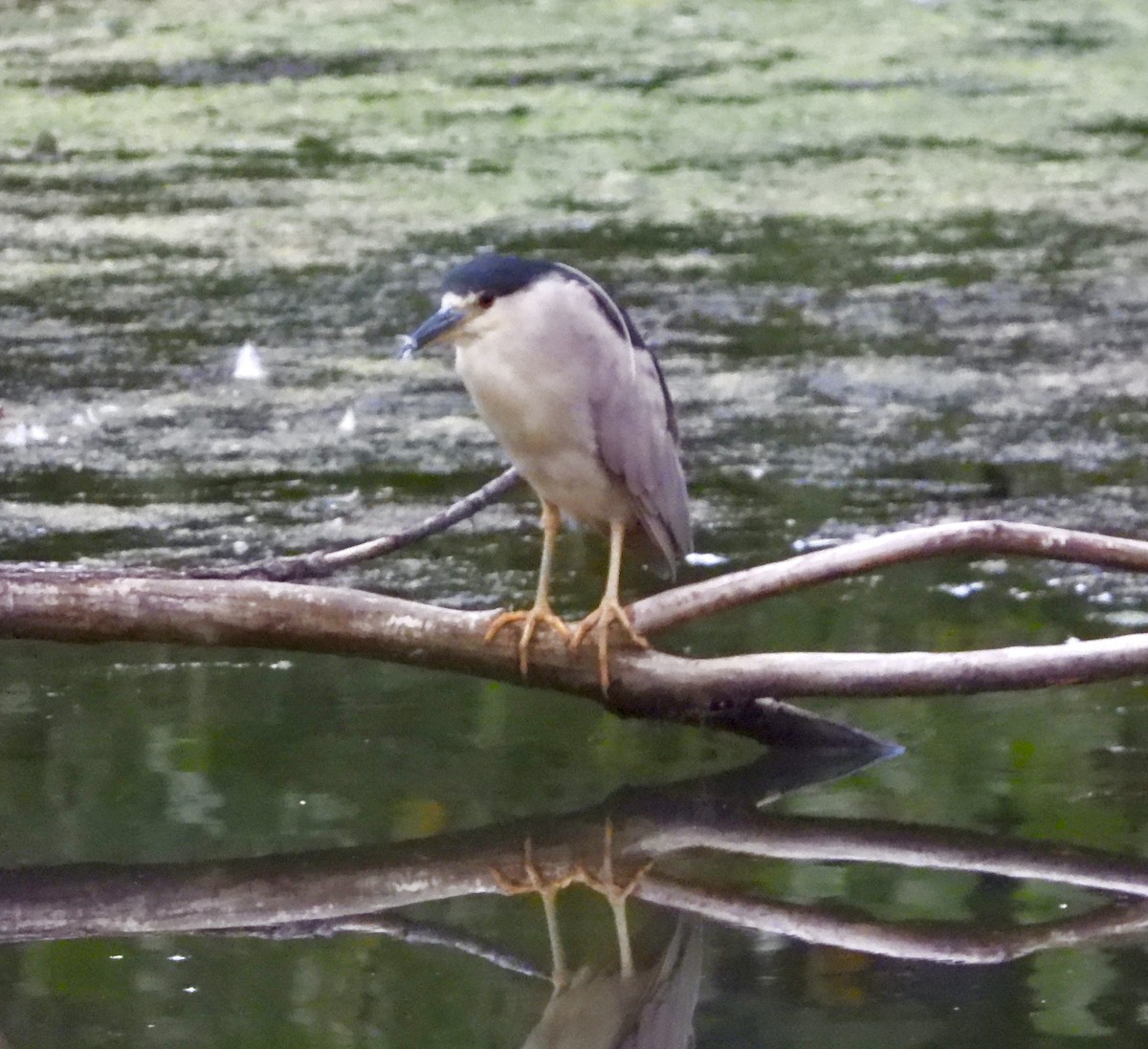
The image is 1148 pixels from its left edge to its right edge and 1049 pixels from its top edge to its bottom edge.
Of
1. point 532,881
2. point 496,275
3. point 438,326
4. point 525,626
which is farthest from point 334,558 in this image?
point 532,881

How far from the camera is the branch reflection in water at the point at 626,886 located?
3438mm

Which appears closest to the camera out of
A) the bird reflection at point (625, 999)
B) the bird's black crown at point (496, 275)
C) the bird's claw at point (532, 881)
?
the bird reflection at point (625, 999)

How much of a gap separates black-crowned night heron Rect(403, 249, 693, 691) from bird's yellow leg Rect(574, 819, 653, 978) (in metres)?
0.36

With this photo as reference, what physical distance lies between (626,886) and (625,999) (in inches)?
17.2

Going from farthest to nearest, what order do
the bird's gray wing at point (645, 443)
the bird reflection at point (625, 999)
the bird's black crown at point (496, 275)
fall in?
the bird's gray wing at point (645, 443) < the bird's black crown at point (496, 275) < the bird reflection at point (625, 999)

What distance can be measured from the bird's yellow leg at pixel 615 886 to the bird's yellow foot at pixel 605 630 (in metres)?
0.30

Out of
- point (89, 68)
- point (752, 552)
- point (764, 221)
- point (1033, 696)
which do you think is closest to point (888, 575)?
point (752, 552)

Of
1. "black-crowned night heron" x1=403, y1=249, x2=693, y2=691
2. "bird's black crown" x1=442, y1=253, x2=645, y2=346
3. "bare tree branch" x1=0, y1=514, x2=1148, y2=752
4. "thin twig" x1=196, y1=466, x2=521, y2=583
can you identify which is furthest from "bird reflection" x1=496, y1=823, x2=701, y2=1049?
"bird's black crown" x1=442, y1=253, x2=645, y2=346

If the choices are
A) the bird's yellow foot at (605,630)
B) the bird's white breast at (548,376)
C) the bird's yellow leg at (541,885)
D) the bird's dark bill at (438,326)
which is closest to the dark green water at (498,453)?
the bird's yellow leg at (541,885)

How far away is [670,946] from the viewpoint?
350 cm

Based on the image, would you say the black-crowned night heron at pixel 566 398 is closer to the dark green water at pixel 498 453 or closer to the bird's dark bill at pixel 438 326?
the bird's dark bill at pixel 438 326

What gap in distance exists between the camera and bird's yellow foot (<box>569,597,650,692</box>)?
4.08m

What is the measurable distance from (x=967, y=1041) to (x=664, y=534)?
4.92ft

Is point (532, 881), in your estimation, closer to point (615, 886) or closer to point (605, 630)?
point (615, 886)
